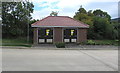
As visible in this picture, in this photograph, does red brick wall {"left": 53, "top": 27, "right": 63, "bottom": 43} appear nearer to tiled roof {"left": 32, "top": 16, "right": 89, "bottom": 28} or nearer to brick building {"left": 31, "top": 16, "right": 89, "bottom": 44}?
brick building {"left": 31, "top": 16, "right": 89, "bottom": 44}

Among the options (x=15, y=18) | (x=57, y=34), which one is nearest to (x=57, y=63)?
(x=57, y=34)

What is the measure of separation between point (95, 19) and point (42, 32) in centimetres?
1218

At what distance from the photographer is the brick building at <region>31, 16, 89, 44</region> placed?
71.7 feet

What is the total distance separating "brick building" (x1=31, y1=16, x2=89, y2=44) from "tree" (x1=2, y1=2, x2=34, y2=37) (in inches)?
281

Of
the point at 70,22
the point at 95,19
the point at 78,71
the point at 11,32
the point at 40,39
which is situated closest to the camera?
the point at 78,71

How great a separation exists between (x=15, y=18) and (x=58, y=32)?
11.1 metres

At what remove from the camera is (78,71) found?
248 inches

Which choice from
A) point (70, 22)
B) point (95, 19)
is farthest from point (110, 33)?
point (70, 22)

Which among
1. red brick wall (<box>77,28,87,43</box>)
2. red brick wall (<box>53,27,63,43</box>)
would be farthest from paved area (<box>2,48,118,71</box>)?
red brick wall (<box>77,28,87,43</box>)

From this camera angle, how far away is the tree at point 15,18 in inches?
1111

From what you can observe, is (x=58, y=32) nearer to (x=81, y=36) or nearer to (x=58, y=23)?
(x=58, y=23)

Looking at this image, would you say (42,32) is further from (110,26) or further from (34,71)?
(34,71)

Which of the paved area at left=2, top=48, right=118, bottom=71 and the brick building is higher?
the brick building

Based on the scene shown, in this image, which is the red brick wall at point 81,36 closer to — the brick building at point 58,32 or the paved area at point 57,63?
the brick building at point 58,32
